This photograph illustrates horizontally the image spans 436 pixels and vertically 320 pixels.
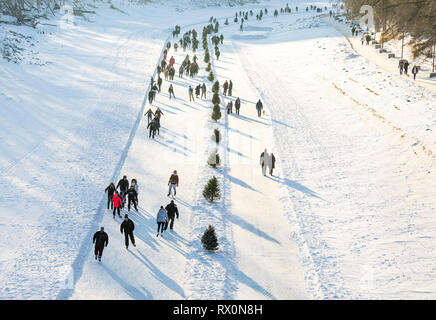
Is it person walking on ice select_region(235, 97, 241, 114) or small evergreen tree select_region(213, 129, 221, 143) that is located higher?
person walking on ice select_region(235, 97, 241, 114)

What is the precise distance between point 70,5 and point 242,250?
2364 inches

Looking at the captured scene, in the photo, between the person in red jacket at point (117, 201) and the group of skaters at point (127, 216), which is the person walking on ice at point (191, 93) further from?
the person in red jacket at point (117, 201)

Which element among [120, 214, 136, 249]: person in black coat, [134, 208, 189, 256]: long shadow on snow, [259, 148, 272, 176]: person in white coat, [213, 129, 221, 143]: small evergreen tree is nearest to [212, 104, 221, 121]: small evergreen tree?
[213, 129, 221, 143]: small evergreen tree

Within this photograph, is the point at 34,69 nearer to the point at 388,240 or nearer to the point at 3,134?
the point at 3,134

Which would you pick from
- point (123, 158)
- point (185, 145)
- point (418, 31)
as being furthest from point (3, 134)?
point (418, 31)

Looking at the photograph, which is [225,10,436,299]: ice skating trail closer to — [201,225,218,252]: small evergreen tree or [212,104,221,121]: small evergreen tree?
[201,225,218,252]: small evergreen tree

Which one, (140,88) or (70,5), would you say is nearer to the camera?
(140,88)

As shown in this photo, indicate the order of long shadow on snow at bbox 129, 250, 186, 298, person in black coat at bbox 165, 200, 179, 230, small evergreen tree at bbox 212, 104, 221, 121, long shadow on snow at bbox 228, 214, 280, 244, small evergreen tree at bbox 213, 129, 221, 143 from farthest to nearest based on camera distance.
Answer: small evergreen tree at bbox 212, 104, 221, 121 < small evergreen tree at bbox 213, 129, 221, 143 < long shadow on snow at bbox 228, 214, 280, 244 < person in black coat at bbox 165, 200, 179, 230 < long shadow on snow at bbox 129, 250, 186, 298

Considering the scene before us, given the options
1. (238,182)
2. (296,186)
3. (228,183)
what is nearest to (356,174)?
(296,186)

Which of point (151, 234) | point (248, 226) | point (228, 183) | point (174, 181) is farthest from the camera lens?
point (228, 183)

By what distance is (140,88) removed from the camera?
32.9m

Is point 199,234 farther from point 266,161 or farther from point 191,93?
point 191,93
